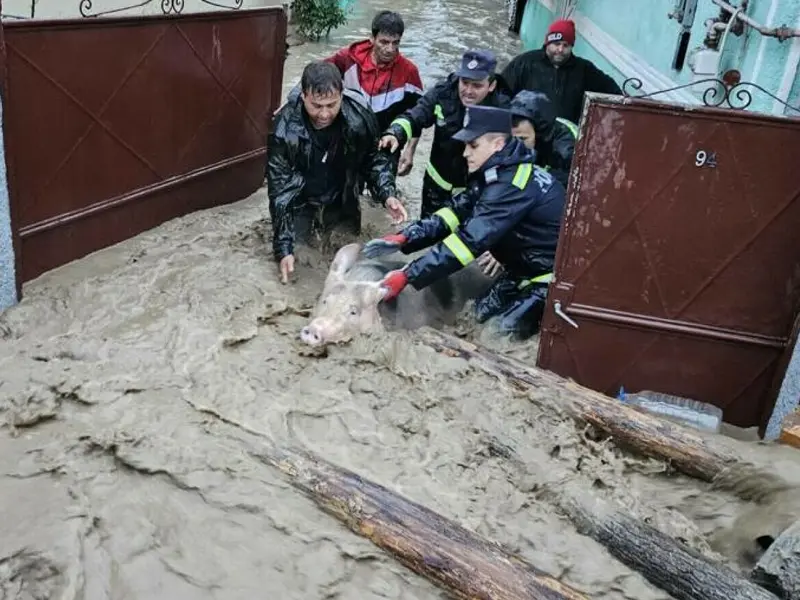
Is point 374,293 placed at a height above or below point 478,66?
below

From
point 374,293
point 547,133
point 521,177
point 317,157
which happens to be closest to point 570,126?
point 547,133

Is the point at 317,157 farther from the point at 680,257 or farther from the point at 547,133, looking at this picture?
the point at 680,257

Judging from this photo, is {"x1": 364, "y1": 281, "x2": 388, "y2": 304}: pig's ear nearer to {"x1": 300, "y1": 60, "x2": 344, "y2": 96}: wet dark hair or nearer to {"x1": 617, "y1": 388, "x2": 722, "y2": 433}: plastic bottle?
{"x1": 300, "y1": 60, "x2": 344, "y2": 96}: wet dark hair

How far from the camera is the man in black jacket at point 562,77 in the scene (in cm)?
623

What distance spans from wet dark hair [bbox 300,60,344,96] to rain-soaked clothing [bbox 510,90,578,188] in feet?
3.78

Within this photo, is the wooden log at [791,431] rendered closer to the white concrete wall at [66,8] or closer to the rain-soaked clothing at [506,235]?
the rain-soaked clothing at [506,235]

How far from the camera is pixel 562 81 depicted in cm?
626

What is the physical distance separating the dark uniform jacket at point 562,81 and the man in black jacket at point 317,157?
1400mm

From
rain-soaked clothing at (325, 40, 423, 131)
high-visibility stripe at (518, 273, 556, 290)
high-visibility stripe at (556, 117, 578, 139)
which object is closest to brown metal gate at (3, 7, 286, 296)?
rain-soaked clothing at (325, 40, 423, 131)

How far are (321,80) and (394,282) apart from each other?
1358 millimetres

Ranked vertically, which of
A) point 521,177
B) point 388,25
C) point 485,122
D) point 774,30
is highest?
point 774,30

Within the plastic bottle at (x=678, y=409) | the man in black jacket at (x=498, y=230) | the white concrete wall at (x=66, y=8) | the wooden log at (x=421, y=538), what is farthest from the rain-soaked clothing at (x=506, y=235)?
the white concrete wall at (x=66, y=8)

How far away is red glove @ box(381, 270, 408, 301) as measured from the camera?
15.5 feet

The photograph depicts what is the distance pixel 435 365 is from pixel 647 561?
5.19ft
